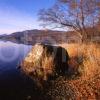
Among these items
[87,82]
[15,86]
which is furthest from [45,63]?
[87,82]

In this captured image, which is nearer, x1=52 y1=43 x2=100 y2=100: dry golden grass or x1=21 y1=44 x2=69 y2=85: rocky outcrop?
x1=52 y1=43 x2=100 y2=100: dry golden grass

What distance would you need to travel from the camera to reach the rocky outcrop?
12612mm

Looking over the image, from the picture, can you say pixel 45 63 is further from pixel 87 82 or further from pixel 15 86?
pixel 87 82

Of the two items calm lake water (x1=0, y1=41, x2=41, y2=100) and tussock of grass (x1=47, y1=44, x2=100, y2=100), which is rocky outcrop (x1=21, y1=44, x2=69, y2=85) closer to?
calm lake water (x1=0, y1=41, x2=41, y2=100)

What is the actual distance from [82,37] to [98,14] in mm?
2380

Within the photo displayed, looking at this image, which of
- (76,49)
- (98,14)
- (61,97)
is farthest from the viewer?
(98,14)

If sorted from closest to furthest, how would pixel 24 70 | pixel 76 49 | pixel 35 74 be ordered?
pixel 35 74
pixel 24 70
pixel 76 49

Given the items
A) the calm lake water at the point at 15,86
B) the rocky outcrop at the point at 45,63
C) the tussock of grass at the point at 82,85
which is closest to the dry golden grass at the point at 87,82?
the tussock of grass at the point at 82,85

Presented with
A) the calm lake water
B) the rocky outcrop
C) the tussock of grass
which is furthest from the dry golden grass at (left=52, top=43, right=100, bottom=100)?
the calm lake water

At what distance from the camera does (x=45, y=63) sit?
13.1 m

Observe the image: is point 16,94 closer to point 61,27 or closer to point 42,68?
point 42,68

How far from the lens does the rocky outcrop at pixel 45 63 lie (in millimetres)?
12612

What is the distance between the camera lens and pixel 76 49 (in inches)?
644

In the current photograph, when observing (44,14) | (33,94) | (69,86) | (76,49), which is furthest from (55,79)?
(44,14)
